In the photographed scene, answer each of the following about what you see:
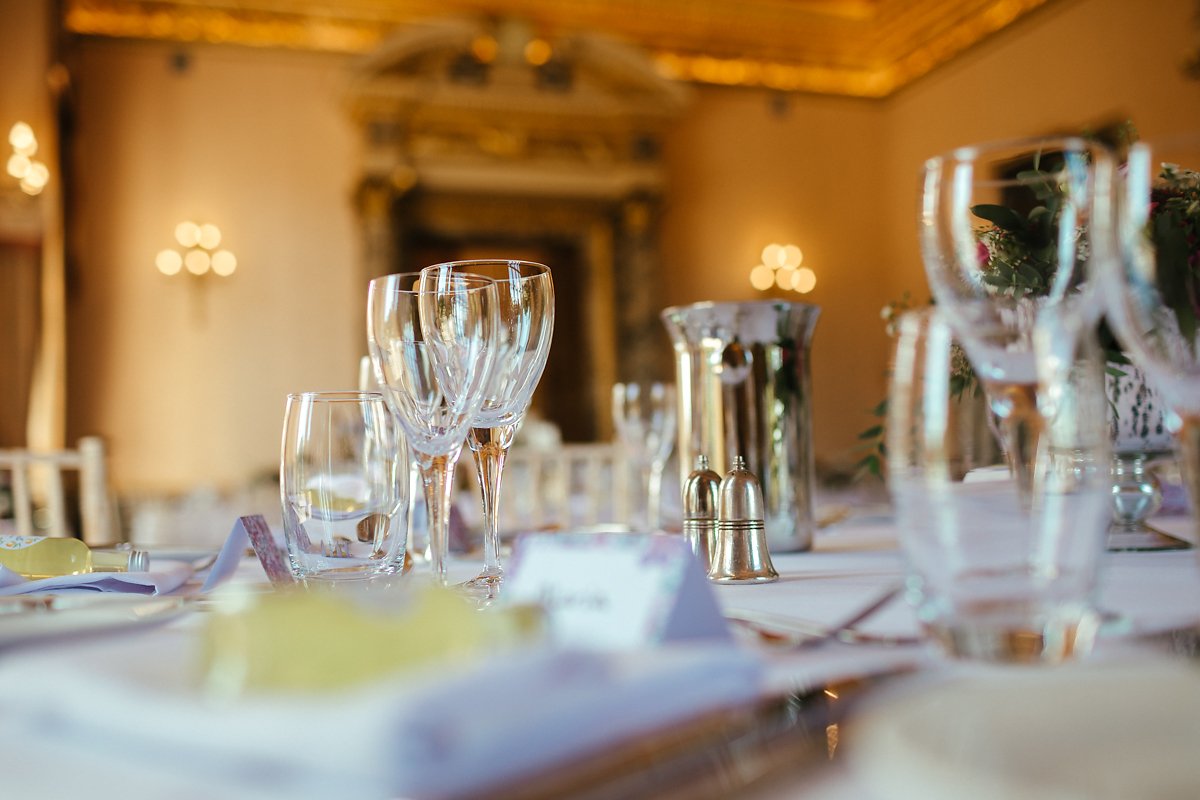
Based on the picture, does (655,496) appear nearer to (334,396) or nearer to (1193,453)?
(334,396)

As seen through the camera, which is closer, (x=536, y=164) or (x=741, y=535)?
(x=741, y=535)

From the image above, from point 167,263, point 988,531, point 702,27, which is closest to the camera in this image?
point 988,531

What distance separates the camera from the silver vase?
37.8 inches

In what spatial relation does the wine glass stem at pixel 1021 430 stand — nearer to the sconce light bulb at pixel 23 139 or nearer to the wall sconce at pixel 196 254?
the sconce light bulb at pixel 23 139

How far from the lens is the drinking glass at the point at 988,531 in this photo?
0.39 m

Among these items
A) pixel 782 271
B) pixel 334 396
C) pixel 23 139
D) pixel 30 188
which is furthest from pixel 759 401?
pixel 782 271

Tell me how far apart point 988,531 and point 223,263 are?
19.0 feet

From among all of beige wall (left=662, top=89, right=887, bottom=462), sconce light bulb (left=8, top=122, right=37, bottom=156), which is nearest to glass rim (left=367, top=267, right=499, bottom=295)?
sconce light bulb (left=8, top=122, right=37, bottom=156)

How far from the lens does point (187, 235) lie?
18.3 ft

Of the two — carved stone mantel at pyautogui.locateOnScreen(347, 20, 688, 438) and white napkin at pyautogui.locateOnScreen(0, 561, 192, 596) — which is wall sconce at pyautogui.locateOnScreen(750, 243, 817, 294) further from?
white napkin at pyautogui.locateOnScreen(0, 561, 192, 596)

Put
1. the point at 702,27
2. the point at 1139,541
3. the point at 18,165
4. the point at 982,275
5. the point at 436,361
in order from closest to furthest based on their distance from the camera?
the point at 982,275 < the point at 436,361 < the point at 1139,541 < the point at 18,165 < the point at 702,27

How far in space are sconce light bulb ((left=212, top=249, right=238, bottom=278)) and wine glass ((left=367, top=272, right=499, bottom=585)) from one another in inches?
212

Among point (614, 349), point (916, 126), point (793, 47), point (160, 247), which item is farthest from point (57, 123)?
point (916, 126)

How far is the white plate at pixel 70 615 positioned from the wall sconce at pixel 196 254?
553 cm
